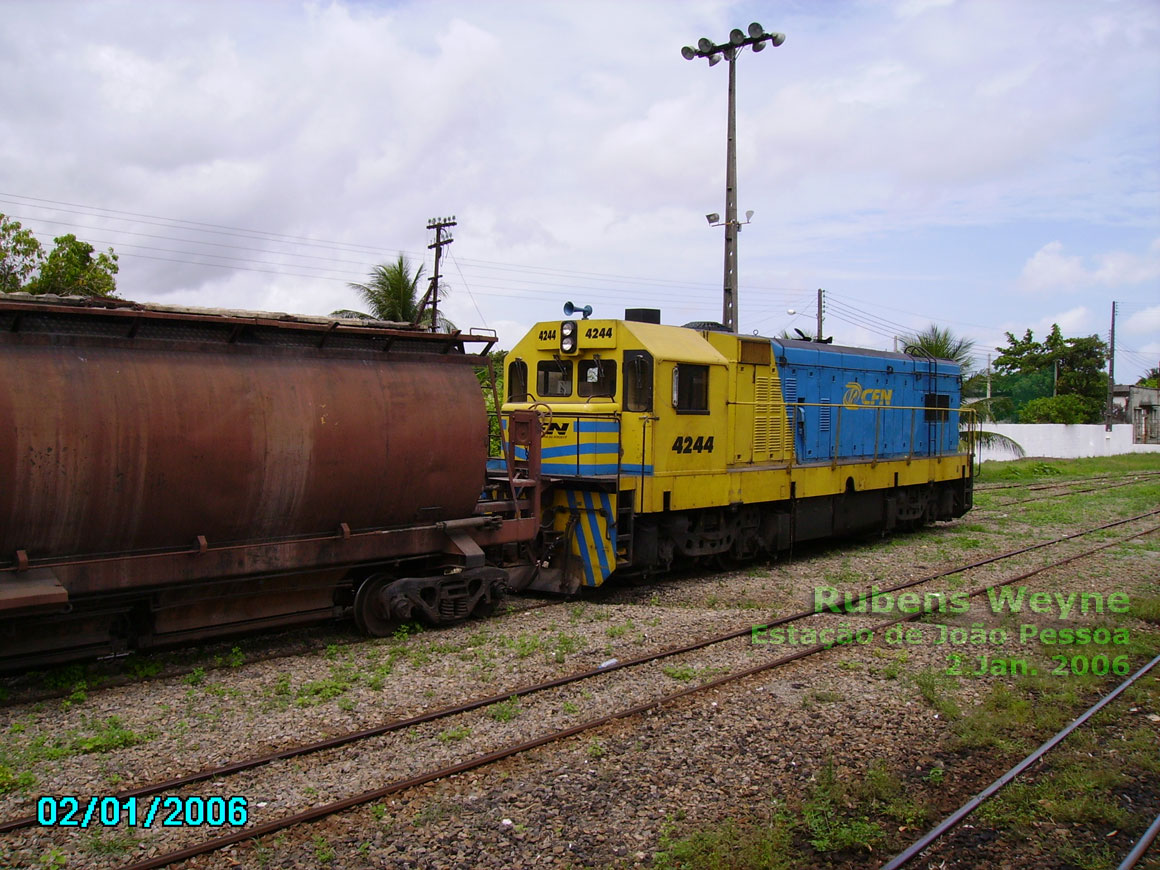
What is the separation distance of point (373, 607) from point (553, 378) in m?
4.12

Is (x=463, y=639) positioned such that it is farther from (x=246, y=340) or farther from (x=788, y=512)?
(x=788, y=512)

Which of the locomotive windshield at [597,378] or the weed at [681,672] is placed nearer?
the weed at [681,672]

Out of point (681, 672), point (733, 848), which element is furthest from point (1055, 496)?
point (733, 848)

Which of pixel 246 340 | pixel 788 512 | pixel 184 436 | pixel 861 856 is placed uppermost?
pixel 246 340

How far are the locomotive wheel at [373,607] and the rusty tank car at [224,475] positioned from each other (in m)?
0.02

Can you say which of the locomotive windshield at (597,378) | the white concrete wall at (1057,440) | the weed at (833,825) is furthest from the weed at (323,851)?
the white concrete wall at (1057,440)

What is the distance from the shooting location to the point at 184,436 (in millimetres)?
6641

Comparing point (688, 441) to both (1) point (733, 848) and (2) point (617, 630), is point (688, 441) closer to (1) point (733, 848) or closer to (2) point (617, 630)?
(2) point (617, 630)

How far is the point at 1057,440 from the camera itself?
43.7 metres

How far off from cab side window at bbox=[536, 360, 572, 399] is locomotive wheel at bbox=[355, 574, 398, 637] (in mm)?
3731

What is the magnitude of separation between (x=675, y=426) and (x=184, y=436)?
227 inches

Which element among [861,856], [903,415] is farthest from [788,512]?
[861,856]

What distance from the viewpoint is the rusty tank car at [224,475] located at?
20.1ft

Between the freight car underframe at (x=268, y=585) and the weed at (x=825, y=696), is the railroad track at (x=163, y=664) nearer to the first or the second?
the freight car underframe at (x=268, y=585)
